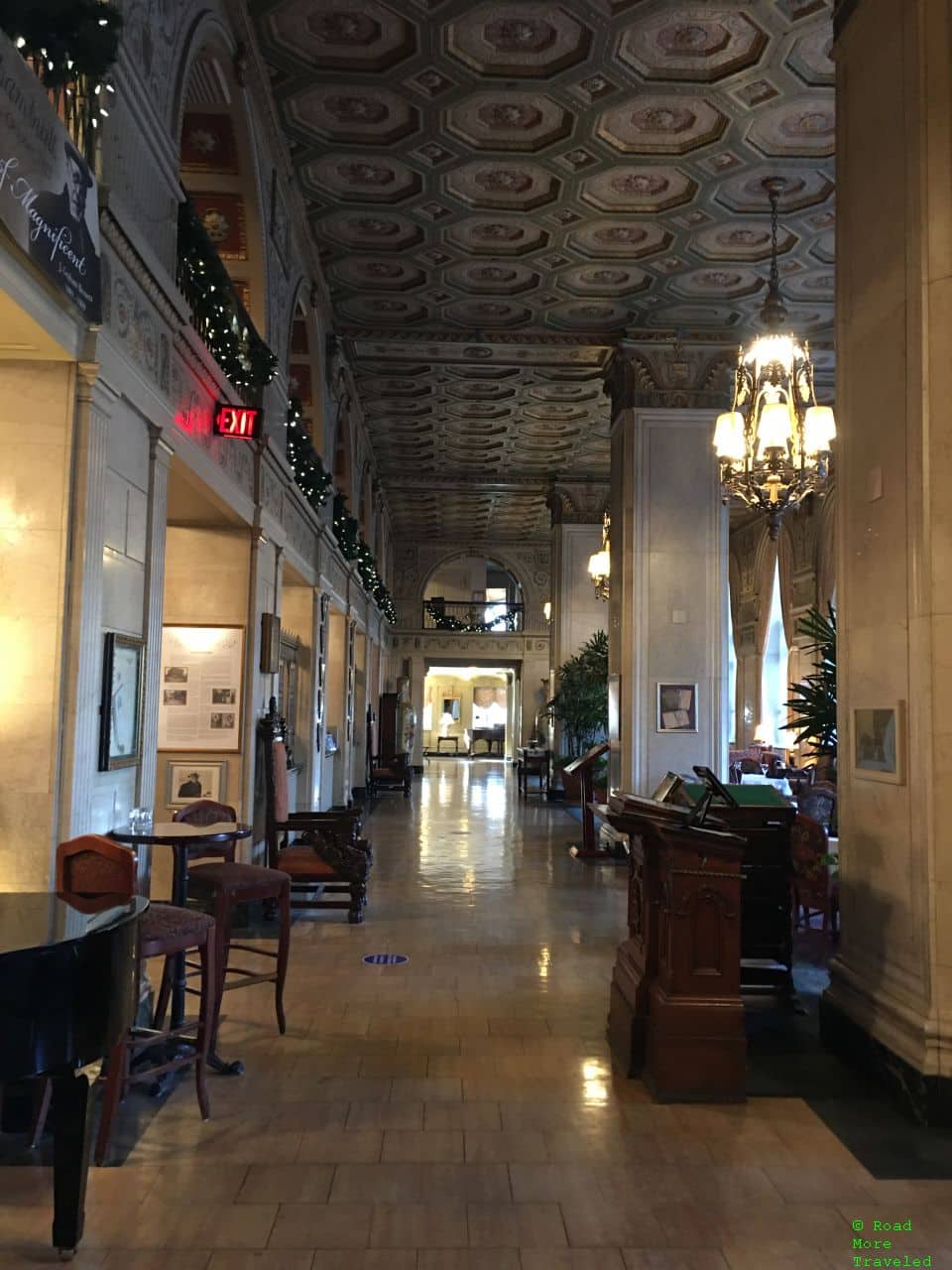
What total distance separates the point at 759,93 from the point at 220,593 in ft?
17.1

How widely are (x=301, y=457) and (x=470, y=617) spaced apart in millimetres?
Answer: 19740

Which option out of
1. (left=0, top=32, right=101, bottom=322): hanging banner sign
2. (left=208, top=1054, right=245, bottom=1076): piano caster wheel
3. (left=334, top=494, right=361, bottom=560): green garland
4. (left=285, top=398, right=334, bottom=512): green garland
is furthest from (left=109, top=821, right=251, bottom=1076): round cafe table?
(left=334, top=494, right=361, bottom=560): green garland

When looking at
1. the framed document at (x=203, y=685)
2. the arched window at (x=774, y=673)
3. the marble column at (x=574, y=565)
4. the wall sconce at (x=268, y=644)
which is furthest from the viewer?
the arched window at (x=774, y=673)

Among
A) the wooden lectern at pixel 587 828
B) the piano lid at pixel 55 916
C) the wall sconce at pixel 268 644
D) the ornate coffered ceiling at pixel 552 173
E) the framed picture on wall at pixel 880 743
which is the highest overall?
the ornate coffered ceiling at pixel 552 173

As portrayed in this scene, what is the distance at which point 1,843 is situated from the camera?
13.0 ft

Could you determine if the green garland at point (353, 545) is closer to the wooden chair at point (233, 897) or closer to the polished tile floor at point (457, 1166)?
Result: the polished tile floor at point (457, 1166)

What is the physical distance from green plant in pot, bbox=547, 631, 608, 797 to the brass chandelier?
938 centimetres

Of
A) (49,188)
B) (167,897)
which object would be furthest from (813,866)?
(49,188)

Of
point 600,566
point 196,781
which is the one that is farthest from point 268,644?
point 600,566

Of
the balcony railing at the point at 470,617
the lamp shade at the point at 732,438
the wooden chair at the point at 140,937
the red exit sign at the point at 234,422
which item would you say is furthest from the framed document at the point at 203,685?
the balcony railing at the point at 470,617

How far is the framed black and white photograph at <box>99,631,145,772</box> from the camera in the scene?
4414 mm

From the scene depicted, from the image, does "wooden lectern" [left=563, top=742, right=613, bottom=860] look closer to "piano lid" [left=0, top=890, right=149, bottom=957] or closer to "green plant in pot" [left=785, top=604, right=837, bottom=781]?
"green plant in pot" [left=785, top=604, right=837, bottom=781]

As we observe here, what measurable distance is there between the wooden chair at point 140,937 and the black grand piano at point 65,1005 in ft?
1.77

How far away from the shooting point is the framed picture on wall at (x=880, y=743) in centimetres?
409
